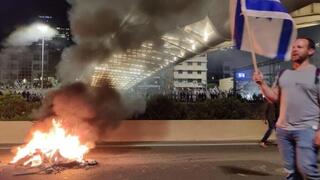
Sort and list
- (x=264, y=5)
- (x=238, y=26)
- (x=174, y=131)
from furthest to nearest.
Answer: (x=174, y=131), (x=238, y=26), (x=264, y=5)

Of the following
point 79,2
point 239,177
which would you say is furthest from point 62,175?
point 79,2

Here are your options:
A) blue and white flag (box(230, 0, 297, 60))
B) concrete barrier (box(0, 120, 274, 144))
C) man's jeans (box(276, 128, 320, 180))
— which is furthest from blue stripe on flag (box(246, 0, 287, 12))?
concrete barrier (box(0, 120, 274, 144))

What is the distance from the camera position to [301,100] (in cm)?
428

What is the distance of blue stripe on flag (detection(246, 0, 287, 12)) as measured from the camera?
5.23 metres

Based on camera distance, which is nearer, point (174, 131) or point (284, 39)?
point (284, 39)

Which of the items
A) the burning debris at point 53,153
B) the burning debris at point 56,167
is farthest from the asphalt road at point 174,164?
the burning debris at point 53,153

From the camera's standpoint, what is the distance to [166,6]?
10.4m

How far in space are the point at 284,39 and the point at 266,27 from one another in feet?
0.77

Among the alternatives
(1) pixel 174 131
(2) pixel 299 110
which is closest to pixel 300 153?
(2) pixel 299 110

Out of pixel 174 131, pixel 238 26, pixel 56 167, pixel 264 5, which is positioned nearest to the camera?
pixel 264 5

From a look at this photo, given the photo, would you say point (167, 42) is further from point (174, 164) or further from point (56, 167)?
point (56, 167)

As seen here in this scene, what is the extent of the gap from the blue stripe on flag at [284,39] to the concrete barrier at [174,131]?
8.12 m

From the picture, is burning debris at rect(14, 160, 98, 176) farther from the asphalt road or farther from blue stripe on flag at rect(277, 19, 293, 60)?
blue stripe on flag at rect(277, 19, 293, 60)

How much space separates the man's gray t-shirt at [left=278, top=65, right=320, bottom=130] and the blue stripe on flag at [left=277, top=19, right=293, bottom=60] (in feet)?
3.41
